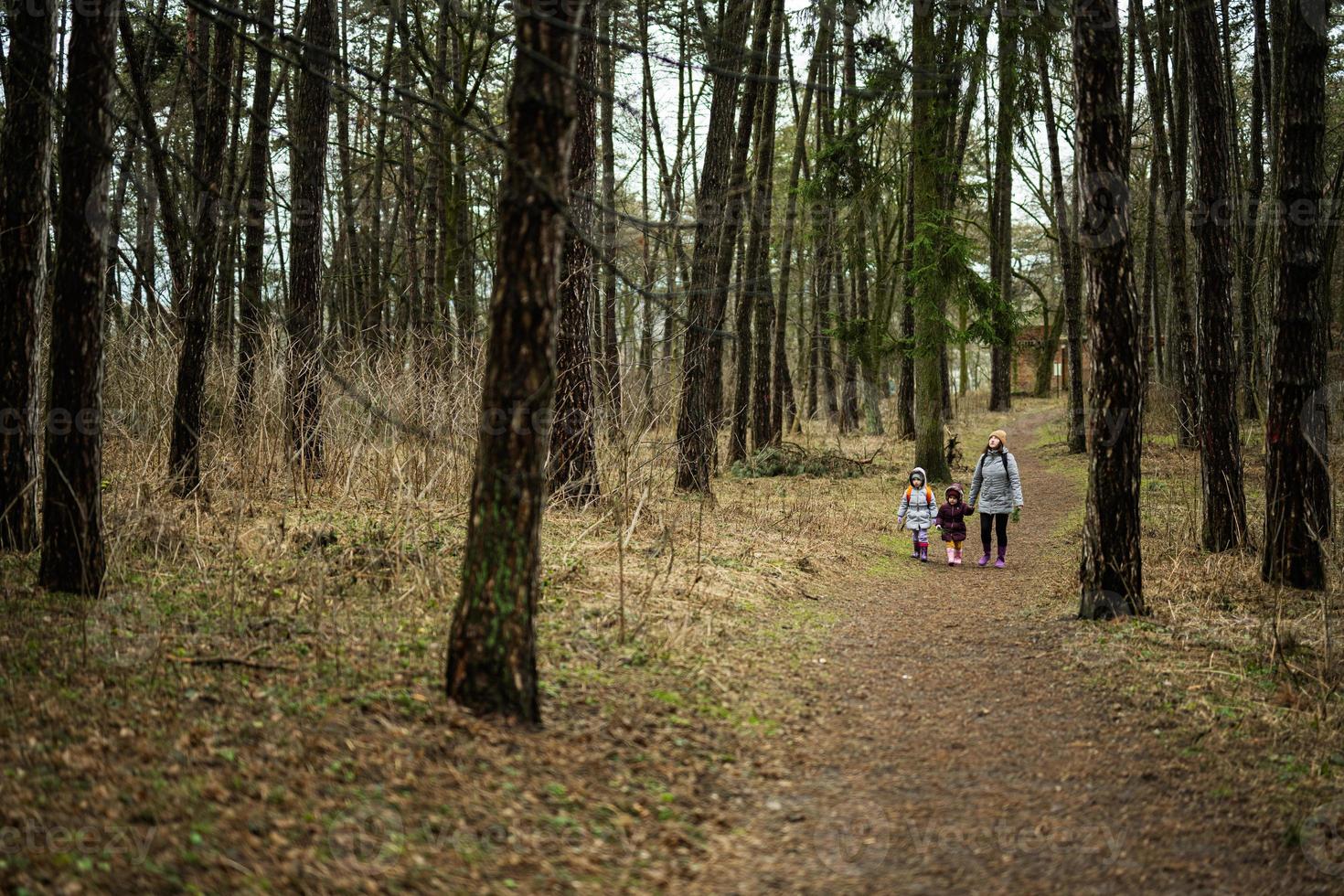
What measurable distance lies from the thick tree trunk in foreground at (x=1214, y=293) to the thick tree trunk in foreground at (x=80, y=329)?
8.84 meters

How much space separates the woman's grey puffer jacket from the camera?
33.0ft

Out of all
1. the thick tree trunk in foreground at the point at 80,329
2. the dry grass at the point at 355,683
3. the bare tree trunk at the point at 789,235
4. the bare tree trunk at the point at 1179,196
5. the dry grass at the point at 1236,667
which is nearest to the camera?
the dry grass at the point at 355,683

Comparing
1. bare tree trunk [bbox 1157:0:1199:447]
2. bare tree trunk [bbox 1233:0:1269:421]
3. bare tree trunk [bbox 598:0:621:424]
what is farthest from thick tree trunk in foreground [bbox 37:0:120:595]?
bare tree trunk [bbox 1233:0:1269:421]

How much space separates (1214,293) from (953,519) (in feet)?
11.1

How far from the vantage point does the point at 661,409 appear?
26.7ft

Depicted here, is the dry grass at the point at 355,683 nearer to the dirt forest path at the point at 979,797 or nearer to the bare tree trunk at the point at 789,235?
the dirt forest path at the point at 979,797

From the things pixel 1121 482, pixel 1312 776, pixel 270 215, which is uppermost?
pixel 270 215

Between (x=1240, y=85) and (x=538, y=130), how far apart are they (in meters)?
22.7

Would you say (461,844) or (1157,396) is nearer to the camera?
(461,844)

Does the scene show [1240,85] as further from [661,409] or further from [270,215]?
[270,215]

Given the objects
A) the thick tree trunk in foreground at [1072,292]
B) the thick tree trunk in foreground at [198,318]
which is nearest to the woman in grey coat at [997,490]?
the thick tree trunk in foreground at [198,318]

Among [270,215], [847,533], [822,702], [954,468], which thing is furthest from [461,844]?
[270,215]

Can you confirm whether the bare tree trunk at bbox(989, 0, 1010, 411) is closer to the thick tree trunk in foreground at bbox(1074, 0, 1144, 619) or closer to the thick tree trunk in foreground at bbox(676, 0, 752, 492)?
the thick tree trunk in foreground at bbox(676, 0, 752, 492)

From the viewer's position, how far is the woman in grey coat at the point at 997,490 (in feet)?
33.0
